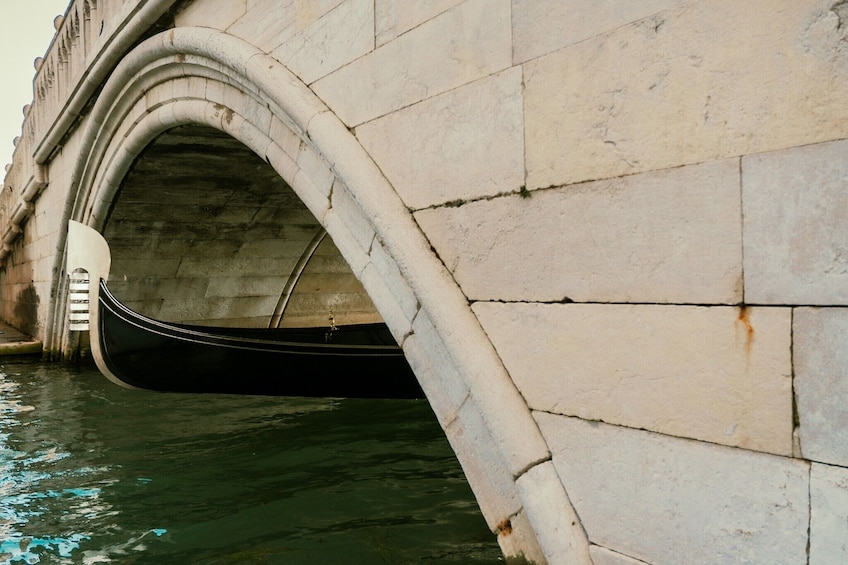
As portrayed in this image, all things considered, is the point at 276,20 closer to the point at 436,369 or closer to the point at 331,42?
the point at 331,42

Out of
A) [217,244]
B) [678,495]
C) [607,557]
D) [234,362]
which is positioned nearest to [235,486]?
[234,362]

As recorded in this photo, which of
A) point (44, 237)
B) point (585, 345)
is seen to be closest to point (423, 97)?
point (585, 345)

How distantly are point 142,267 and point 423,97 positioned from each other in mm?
5942

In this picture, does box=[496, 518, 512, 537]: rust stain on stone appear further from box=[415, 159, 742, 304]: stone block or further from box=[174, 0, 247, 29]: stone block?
box=[174, 0, 247, 29]: stone block

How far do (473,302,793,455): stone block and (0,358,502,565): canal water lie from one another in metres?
0.96

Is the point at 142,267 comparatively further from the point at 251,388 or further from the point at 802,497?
the point at 802,497

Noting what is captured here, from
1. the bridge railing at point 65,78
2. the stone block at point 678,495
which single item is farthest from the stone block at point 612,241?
the bridge railing at point 65,78

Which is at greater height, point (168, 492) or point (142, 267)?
point (142, 267)

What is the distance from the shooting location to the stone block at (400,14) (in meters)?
2.04

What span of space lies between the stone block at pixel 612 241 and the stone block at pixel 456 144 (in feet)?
0.26

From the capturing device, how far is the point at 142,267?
7211mm

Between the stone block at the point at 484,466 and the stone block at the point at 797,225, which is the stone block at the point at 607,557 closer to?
the stone block at the point at 484,466

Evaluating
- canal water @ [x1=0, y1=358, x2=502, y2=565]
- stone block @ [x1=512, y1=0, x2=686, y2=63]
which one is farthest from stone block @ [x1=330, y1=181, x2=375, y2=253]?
canal water @ [x1=0, y1=358, x2=502, y2=565]

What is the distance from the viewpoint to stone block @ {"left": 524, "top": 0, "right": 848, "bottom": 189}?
48.5 inches
